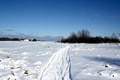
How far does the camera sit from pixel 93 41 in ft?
331

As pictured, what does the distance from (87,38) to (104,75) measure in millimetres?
91886

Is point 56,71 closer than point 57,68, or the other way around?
point 56,71

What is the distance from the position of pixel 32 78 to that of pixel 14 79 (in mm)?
803

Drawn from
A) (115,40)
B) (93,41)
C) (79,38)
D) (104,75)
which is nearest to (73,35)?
(79,38)

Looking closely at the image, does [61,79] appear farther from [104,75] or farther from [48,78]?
[104,75]

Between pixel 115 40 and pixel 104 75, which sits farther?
pixel 115 40

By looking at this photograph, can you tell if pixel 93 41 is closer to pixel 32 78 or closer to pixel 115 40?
pixel 115 40

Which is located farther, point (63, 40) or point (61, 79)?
point (63, 40)

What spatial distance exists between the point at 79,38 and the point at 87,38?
533 centimetres

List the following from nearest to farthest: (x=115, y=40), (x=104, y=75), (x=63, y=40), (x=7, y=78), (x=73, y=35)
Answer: (x=7, y=78) < (x=104, y=75) < (x=115, y=40) < (x=73, y=35) < (x=63, y=40)

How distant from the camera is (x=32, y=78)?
25.8ft

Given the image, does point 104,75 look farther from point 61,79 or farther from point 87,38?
point 87,38

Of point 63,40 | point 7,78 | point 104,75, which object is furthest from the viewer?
point 63,40

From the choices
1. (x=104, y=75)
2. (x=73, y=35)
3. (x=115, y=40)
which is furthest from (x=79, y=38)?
(x=104, y=75)
